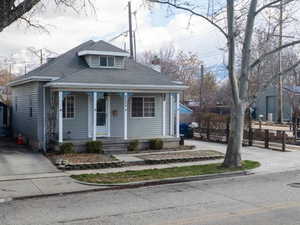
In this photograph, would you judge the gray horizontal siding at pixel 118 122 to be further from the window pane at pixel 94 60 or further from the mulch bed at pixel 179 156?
the mulch bed at pixel 179 156

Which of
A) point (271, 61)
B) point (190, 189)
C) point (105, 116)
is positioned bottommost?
point (190, 189)

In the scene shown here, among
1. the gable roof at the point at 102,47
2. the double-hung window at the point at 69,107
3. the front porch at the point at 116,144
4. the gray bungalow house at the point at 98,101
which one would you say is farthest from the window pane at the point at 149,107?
the double-hung window at the point at 69,107

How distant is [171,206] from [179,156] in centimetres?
786

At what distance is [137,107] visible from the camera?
20828 millimetres

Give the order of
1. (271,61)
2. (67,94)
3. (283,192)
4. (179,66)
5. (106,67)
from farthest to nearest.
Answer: (179,66) < (271,61) < (106,67) < (67,94) < (283,192)

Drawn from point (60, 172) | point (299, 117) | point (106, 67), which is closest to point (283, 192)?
point (60, 172)

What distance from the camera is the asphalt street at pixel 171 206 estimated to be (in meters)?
7.60

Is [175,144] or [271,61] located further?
[271,61]

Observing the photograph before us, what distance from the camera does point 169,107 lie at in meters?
22.0

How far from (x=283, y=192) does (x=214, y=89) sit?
42.9 metres

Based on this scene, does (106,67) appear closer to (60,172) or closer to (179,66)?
(60,172)

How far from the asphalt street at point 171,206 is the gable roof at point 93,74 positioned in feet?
27.5

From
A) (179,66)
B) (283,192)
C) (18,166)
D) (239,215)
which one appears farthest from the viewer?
(179,66)

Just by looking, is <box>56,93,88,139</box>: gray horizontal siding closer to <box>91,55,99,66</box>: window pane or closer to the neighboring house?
<box>91,55,99,66</box>: window pane
